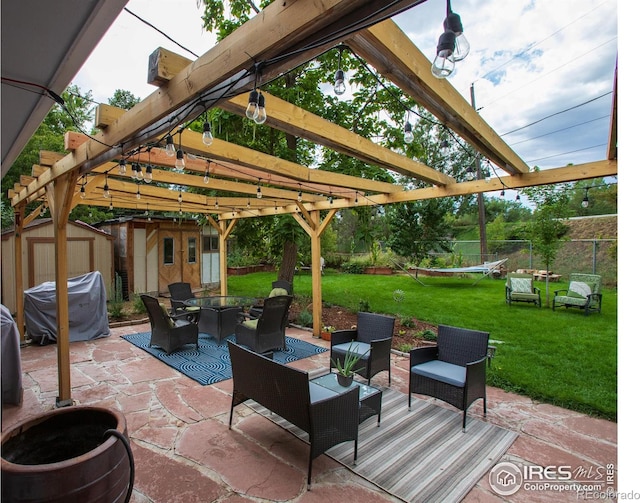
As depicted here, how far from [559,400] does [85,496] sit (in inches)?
166

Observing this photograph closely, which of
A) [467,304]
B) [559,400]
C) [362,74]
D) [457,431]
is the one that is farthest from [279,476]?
[467,304]

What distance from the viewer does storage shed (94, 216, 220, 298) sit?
948 cm

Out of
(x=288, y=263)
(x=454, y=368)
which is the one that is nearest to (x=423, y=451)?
(x=454, y=368)

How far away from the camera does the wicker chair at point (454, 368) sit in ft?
9.77

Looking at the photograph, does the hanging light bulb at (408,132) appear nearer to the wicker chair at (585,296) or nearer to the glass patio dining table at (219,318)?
the glass patio dining table at (219,318)

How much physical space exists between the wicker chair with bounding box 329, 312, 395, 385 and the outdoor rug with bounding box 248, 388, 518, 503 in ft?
1.58

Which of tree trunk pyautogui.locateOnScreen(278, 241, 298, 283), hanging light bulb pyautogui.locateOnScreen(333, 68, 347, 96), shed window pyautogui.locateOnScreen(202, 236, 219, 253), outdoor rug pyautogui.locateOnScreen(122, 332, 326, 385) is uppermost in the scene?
hanging light bulb pyautogui.locateOnScreen(333, 68, 347, 96)

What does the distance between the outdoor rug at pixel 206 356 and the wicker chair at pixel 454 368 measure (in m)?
2.01

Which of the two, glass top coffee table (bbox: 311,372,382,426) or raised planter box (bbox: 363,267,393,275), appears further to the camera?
raised planter box (bbox: 363,267,393,275)

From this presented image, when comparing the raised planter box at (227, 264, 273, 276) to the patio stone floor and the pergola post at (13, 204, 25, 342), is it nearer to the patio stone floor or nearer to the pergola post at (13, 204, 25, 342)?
the pergola post at (13, 204, 25, 342)

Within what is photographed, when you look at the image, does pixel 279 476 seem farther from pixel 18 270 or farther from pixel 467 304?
pixel 467 304

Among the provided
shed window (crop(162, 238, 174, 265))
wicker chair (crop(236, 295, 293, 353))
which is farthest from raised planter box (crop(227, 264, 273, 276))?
wicker chair (crop(236, 295, 293, 353))

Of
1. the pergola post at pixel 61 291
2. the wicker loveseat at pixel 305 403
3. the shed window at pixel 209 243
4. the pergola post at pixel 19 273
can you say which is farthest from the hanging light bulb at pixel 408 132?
the shed window at pixel 209 243

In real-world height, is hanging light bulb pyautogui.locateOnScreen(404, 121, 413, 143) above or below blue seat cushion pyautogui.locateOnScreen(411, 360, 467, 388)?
above
